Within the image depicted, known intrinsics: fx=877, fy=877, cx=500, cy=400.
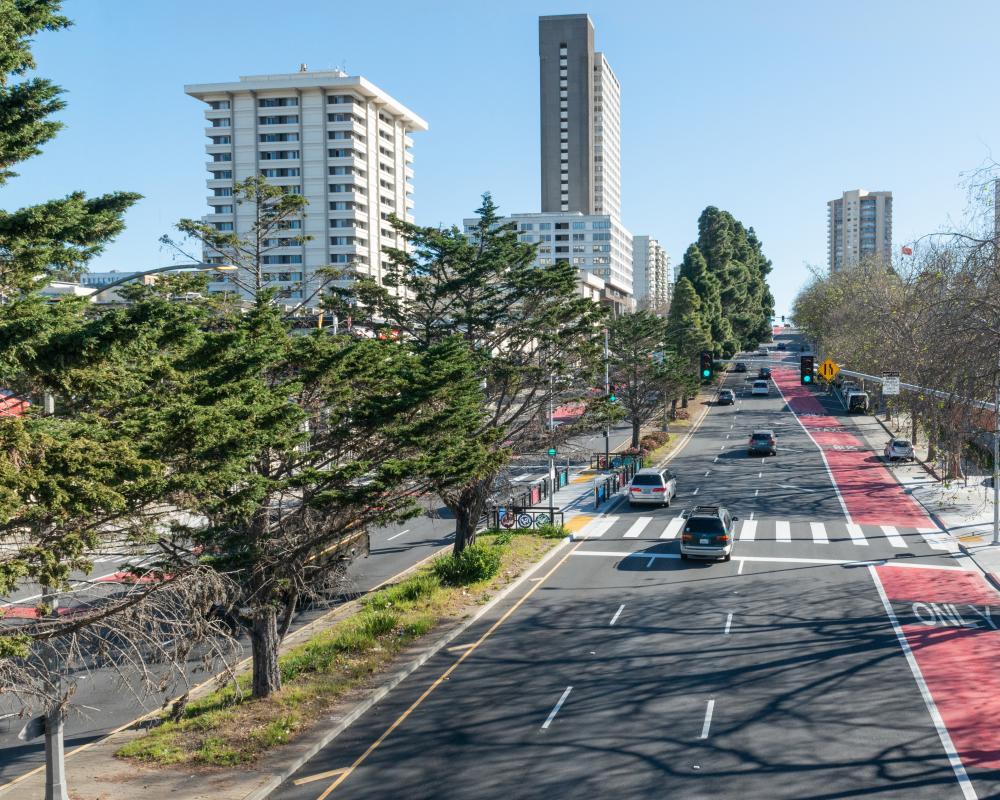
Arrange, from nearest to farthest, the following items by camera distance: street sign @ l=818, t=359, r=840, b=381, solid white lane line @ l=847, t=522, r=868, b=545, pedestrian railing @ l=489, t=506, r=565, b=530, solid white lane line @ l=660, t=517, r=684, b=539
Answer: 1. solid white lane line @ l=847, t=522, r=868, b=545
2. solid white lane line @ l=660, t=517, r=684, b=539
3. pedestrian railing @ l=489, t=506, r=565, b=530
4. street sign @ l=818, t=359, r=840, b=381

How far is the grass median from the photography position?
1504 centimetres

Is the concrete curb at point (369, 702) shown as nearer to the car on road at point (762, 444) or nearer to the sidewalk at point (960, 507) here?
the sidewalk at point (960, 507)

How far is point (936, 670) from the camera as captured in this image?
18109 mm

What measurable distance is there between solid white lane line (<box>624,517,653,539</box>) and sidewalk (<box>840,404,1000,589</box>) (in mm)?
10929

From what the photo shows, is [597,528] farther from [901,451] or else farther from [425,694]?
[901,451]

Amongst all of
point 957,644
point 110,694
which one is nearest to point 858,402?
point 957,644

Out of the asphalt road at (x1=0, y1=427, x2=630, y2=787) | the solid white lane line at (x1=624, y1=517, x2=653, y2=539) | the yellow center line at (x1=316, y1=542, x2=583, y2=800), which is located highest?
the solid white lane line at (x1=624, y1=517, x2=653, y2=539)

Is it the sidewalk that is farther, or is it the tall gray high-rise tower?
the tall gray high-rise tower

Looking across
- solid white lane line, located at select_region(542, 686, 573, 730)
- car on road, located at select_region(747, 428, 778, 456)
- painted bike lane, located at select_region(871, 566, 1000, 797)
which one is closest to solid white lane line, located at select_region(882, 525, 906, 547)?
painted bike lane, located at select_region(871, 566, 1000, 797)

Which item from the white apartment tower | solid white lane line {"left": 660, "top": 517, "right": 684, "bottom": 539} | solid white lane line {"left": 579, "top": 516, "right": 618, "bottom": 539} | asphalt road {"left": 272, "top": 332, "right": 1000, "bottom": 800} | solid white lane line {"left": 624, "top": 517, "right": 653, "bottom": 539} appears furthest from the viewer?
the white apartment tower

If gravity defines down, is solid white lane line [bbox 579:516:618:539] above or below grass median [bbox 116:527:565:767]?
below

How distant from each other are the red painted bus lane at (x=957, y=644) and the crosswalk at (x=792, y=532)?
429 cm

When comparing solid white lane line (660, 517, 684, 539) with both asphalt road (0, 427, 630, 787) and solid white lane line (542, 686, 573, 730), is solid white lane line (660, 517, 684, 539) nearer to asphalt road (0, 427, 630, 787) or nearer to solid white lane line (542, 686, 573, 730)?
asphalt road (0, 427, 630, 787)

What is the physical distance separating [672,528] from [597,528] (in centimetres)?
297
